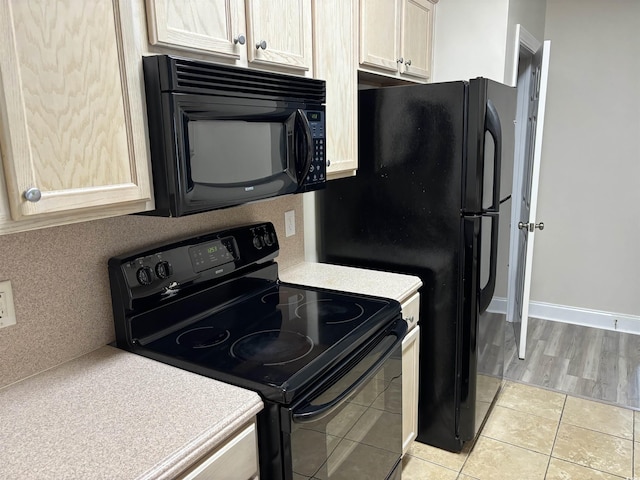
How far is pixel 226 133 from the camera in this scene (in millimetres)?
1346

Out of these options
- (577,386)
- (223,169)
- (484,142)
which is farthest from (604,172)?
(223,169)

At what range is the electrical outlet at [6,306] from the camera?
4.01 feet

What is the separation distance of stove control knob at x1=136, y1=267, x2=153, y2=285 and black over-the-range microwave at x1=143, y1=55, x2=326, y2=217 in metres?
0.25

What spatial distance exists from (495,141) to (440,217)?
1.27 feet

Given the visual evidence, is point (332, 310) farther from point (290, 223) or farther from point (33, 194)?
point (33, 194)

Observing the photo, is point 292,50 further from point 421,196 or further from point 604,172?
point 604,172

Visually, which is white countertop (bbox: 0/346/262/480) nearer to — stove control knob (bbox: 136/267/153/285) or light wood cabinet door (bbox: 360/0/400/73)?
stove control knob (bbox: 136/267/153/285)

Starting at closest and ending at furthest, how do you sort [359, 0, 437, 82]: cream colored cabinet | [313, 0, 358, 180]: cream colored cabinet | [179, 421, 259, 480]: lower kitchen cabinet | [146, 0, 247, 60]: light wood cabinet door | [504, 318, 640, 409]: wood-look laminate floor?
[179, 421, 259, 480]: lower kitchen cabinet → [146, 0, 247, 60]: light wood cabinet door → [313, 0, 358, 180]: cream colored cabinet → [359, 0, 437, 82]: cream colored cabinet → [504, 318, 640, 409]: wood-look laminate floor

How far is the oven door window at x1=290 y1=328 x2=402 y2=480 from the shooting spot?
50.6 inches

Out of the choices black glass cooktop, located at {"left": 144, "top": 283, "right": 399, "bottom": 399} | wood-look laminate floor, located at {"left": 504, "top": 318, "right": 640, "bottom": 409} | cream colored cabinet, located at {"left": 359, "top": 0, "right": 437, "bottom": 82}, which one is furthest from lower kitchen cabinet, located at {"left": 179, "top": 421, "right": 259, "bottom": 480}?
wood-look laminate floor, located at {"left": 504, "top": 318, "right": 640, "bottom": 409}

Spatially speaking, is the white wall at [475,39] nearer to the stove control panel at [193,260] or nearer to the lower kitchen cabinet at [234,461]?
the stove control panel at [193,260]

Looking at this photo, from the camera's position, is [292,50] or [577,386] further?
[577,386]

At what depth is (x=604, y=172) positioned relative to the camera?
3.57 m

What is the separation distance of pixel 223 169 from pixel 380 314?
71 centimetres
